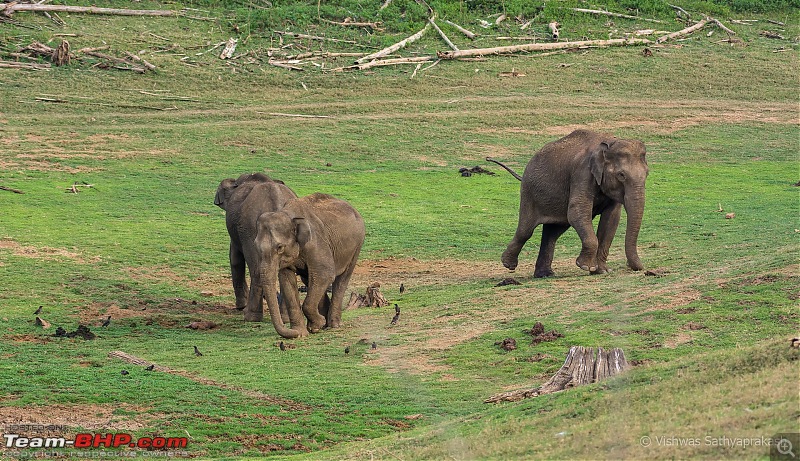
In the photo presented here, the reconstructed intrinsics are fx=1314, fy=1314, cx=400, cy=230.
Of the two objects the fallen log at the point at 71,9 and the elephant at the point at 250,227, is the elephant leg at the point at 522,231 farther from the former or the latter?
the fallen log at the point at 71,9

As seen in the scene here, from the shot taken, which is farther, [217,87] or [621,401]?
[217,87]

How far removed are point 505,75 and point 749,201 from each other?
49.3 ft

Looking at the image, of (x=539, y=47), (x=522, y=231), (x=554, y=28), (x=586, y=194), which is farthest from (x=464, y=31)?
(x=586, y=194)

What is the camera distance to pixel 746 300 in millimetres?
15070

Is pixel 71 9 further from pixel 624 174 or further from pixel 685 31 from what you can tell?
pixel 624 174

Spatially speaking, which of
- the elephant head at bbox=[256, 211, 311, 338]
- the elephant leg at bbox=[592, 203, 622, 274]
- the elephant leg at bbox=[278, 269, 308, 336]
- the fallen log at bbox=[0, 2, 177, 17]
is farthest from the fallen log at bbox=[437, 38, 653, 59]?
the elephant head at bbox=[256, 211, 311, 338]

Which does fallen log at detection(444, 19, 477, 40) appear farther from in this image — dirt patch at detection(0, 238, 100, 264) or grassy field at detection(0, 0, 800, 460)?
dirt patch at detection(0, 238, 100, 264)

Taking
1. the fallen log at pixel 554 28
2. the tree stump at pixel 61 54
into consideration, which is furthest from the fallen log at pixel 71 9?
the fallen log at pixel 554 28

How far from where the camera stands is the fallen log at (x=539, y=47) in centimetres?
4272

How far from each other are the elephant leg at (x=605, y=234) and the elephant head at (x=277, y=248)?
5.05 meters

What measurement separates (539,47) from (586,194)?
2610 centimetres

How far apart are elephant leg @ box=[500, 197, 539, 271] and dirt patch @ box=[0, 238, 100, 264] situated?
6.71 meters

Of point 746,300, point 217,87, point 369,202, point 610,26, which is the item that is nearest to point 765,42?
point 610,26

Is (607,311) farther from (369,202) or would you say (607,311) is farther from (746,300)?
(369,202)
